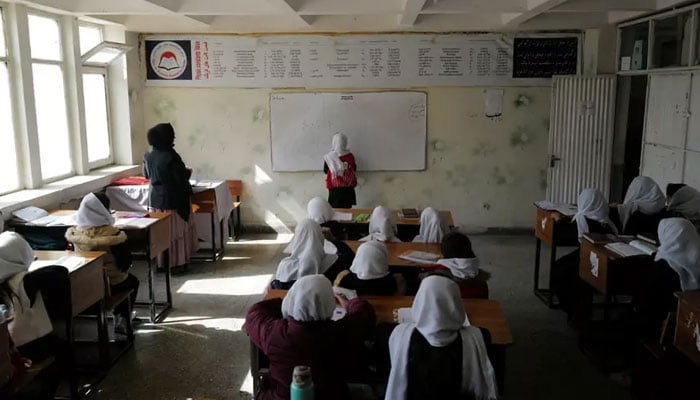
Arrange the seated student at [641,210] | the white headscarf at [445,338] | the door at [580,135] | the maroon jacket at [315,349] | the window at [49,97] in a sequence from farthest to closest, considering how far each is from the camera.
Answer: the door at [580,135]
the window at [49,97]
the seated student at [641,210]
the maroon jacket at [315,349]
the white headscarf at [445,338]

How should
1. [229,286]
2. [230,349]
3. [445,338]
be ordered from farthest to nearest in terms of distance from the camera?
[229,286] → [230,349] → [445,338]

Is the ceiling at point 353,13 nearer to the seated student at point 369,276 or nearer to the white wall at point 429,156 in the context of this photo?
the white wall at point 429,156

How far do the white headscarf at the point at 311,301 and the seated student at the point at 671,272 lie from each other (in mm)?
2028

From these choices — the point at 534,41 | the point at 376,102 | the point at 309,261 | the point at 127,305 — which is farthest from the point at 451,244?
the point at 534,41

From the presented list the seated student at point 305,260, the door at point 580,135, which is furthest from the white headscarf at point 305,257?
the door at point 580,135

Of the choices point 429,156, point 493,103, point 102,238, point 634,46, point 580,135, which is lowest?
point 102,238

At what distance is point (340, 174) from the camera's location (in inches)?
268

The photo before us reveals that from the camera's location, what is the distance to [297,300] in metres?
2.52

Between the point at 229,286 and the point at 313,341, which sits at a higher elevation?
the point at 313,341

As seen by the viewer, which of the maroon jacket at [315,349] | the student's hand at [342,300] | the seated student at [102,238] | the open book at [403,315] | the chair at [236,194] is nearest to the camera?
the maroon jacket at [315,349]

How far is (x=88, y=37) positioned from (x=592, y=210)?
5.46 metres

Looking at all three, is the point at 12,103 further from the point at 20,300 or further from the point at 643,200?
the point at 643,200

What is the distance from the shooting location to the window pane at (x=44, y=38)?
5.50 metres

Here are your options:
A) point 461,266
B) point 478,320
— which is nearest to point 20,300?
point 478,320
